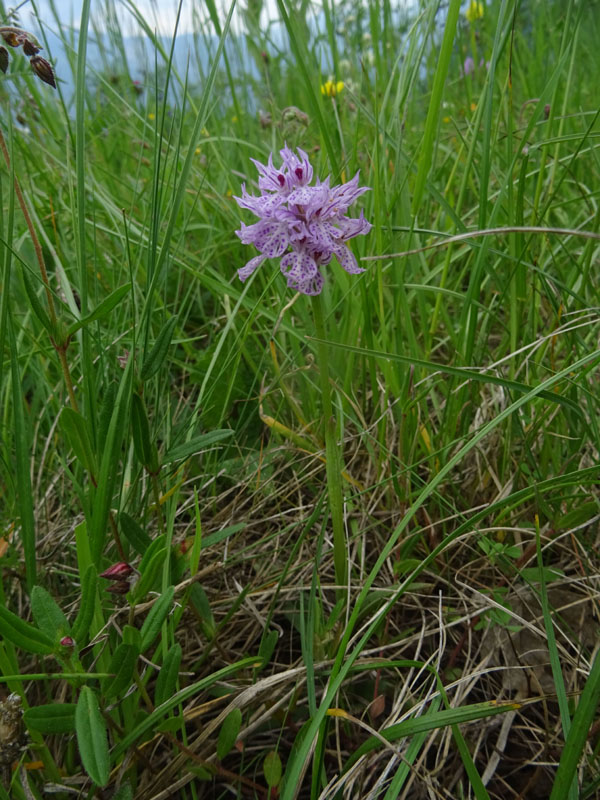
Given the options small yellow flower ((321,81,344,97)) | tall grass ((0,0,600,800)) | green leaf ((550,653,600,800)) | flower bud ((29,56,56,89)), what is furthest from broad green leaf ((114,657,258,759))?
small yellow flower ((321,81,344,97))

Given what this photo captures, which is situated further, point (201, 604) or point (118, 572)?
point (201, 604)

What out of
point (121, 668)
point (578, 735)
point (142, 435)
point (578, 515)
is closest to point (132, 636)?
point (121, 668)

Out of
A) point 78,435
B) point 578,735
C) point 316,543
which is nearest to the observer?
point 578,735

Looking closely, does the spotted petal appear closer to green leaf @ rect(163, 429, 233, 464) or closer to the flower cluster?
the flower cluster

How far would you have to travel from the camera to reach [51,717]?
788 mm

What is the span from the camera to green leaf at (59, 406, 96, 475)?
91 cm

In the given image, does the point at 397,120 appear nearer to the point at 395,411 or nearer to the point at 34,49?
the point at 395,411

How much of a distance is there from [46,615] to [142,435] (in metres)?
0.31

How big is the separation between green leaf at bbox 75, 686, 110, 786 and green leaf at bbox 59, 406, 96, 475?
1.08 ft

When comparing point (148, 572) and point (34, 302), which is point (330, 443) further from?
point (34, 302)

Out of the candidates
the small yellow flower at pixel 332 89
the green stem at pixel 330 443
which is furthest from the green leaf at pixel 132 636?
the small yellow flower at pixel 332 89

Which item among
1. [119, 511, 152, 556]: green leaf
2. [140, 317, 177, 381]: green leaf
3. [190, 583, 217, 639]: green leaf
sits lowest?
[190, 583, 217, 639]: green leaf

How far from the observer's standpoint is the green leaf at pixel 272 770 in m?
0.94

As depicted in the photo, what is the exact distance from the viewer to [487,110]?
3.71ft
